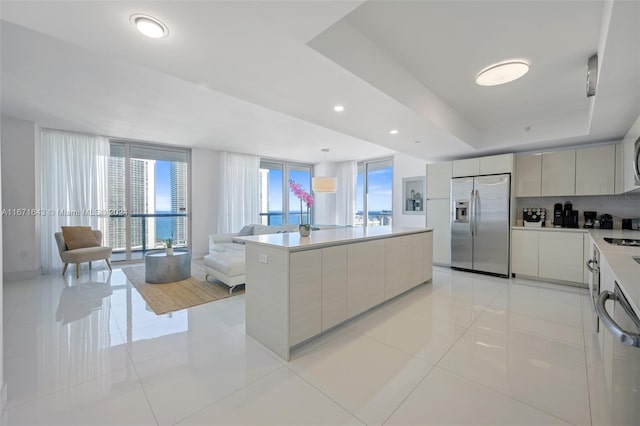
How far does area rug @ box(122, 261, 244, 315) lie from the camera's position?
10.6ft

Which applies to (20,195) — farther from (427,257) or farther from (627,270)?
(627,270)

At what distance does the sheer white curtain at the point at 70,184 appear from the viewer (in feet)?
15.1

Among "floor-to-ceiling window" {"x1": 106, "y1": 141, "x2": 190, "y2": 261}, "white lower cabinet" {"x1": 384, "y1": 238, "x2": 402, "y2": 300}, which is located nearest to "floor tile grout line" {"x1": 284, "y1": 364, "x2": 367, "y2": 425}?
"white lower cabinet" {"x1": 384, "y1": 238, "x2": 402, "y2": 300}

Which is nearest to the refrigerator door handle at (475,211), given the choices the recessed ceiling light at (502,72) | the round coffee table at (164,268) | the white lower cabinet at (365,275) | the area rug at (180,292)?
the recessed ceiling light at (502,72)

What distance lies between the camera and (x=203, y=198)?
647 cm

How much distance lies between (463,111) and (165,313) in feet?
15.6

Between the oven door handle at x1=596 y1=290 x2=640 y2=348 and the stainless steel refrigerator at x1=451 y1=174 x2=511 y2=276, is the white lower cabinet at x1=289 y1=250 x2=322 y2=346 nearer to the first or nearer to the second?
the oven door handle at x1=596 y1=290 x2=640 y2=348

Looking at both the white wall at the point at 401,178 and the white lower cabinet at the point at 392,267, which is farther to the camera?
the white wall at the point at 401,178

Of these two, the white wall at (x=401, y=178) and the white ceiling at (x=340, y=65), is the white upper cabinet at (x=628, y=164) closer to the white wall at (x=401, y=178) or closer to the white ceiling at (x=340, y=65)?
the white ceiling at (x=340, y=65)

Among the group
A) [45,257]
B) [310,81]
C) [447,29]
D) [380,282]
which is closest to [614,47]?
[447,29]

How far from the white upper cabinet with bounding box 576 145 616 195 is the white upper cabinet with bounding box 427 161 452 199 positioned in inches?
71.7

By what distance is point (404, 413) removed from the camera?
4.99ft

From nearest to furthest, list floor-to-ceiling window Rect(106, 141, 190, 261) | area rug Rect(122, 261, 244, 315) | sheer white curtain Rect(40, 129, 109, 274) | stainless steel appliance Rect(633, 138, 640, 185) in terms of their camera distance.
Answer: stainless steel appliance Rect(633, 138, 640, 185) → area rug Rect(122, 261, 244, 315) → sheer white curtain Rect(40, 129, 109, 274) → floor-to-ceiling window Rect(106, 141, 190, 261)

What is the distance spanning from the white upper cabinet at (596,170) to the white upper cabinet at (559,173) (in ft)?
0.22
